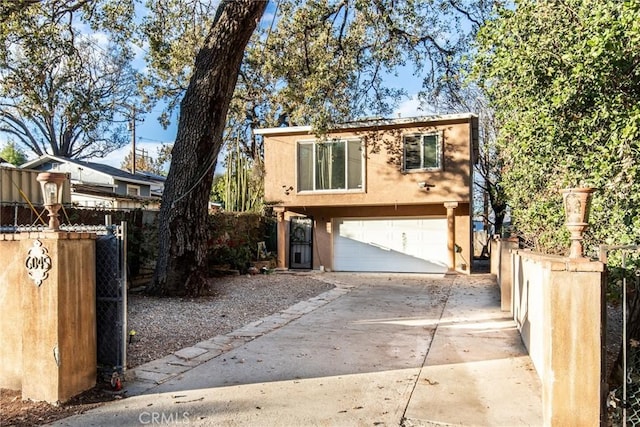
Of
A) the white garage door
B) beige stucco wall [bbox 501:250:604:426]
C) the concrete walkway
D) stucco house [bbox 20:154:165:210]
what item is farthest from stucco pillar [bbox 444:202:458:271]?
stucco house [bbox 20:154:165:210]

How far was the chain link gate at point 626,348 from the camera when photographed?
10.8 ft

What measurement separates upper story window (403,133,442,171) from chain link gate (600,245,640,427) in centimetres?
911

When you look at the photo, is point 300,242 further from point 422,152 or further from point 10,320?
point 10,320

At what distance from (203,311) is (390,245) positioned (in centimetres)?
868

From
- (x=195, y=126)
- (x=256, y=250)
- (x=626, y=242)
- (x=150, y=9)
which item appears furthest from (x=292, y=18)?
(x=626, y=242)

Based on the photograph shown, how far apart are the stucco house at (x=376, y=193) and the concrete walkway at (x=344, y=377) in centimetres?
667

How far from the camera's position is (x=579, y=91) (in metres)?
3.45

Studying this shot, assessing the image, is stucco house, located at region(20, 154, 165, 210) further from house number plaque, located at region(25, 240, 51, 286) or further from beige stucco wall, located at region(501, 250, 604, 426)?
beige stucco wall, located at region(501, 250, 604, 426)

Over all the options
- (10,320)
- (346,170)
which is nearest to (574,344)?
(10,320)

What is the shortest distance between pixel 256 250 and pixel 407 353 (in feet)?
32.4

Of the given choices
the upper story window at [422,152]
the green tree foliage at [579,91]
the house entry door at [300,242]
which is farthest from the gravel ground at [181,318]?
the upper story window at [422,152]

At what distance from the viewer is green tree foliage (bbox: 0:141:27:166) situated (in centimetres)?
2814

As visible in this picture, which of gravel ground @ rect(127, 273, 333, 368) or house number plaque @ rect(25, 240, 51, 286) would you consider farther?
gravel ground @ rect(127, 273, 333, 368)

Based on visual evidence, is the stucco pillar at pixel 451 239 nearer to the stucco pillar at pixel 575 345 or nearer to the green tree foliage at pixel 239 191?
the green tree foliage at pixel 239 191
